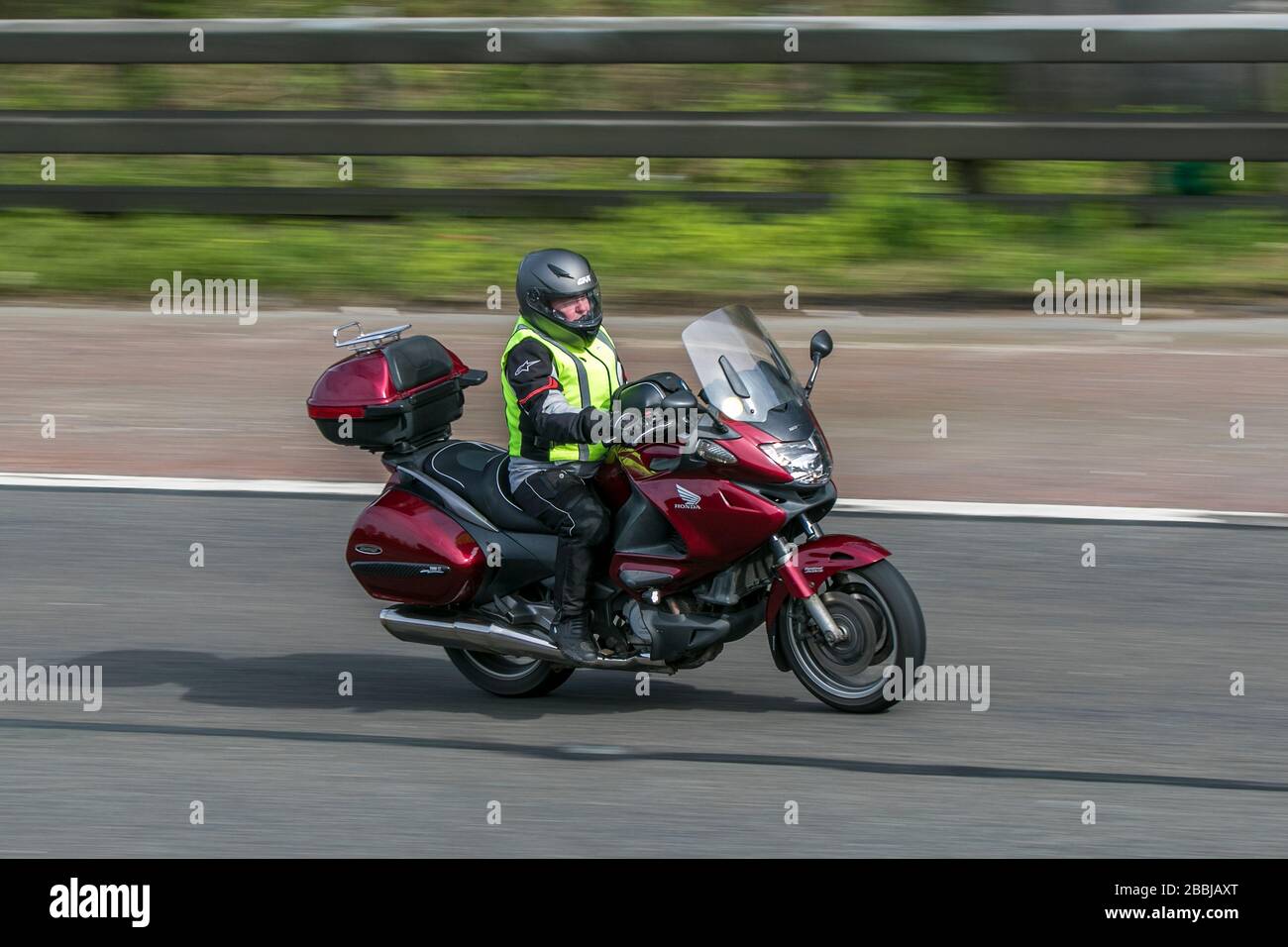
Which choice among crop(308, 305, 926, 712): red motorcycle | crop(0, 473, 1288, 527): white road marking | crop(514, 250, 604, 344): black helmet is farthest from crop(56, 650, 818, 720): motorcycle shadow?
crop(0, 473, 1288, 527): white road marking

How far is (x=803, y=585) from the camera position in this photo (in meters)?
Answer: 5.47

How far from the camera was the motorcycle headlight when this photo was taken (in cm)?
541

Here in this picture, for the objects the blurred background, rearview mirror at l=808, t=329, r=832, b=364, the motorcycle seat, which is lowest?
the motorcycle seat

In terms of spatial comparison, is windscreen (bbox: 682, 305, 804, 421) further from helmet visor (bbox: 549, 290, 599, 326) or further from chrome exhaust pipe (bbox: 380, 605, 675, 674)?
chrome exhaust pipe (bbox: 380, 605, 675, 674)

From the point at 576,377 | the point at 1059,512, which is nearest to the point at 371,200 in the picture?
the point at 1059,512

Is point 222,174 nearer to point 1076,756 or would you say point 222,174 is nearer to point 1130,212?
point 1130,212

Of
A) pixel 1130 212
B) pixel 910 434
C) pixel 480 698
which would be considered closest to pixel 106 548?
pixel 480 698

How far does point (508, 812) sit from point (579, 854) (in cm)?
36

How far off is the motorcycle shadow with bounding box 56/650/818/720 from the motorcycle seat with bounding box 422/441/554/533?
61 cm

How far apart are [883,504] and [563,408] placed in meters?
2.96

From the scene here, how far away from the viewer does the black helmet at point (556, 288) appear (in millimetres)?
5520

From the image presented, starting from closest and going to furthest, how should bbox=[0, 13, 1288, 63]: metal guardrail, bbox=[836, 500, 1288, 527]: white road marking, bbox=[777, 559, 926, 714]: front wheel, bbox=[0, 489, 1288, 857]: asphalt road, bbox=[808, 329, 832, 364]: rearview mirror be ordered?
1. bbox=[0, 489, 1288, 857]: asphalt road
2. bbox=[777, 559, 926, 714]: front wheel
3. bbox=[808, 329, 832, 364]: rearview mirror
4. bbox=[836, 500, 1288, 527]: white road marking
5. bbox=[0, 13, 1288, 63]: metal guardrail

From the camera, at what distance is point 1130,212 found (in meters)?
11.8

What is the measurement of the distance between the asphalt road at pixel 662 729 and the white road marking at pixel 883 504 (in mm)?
174
